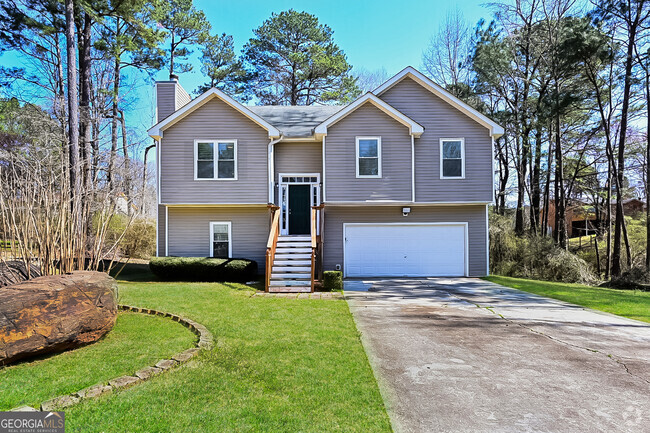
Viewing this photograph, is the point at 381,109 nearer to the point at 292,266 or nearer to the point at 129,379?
the point at 292,266

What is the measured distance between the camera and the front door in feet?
48.0

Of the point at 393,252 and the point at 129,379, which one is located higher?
the point at 393,252

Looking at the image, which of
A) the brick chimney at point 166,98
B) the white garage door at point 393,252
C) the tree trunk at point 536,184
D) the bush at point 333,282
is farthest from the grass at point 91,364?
the tree trunk at point 536,184

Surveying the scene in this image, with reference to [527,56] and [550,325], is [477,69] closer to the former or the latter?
[527,56]

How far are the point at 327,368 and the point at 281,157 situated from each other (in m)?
11.1

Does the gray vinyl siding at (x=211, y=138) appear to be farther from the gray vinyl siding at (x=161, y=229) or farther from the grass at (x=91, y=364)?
the grass at (x=91, y=364)

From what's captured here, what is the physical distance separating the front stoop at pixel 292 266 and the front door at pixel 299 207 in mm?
1418

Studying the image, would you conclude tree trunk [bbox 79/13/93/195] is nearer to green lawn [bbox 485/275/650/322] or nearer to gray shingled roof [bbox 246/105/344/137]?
gray shingled roof [bbox 246/105/344/137]

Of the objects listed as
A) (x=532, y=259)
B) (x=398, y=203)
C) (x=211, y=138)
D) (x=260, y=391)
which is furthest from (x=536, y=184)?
(x=260, y=391)

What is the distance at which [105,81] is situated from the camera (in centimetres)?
2344

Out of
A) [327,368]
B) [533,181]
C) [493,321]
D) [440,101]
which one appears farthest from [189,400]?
[533,181]

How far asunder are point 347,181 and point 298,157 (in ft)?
7.89

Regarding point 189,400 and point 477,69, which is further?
point 477,69

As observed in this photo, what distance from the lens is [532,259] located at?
16.9 meters
